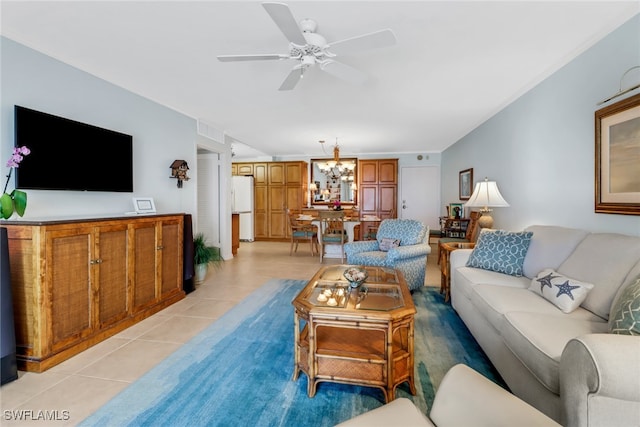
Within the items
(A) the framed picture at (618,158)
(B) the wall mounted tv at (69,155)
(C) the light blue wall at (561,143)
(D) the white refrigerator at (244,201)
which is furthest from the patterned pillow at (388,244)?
(D) the white refrigerator at (244,201)

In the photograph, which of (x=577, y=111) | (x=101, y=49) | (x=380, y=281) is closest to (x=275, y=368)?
(x=380, y=281)

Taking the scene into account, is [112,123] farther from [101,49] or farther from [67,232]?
[67,232]

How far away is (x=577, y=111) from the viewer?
8.07 feet

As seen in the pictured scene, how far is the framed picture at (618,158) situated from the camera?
75.2 inches

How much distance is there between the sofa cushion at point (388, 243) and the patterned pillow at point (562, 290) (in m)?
1.83

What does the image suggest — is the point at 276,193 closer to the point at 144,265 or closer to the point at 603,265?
the point at 144,265

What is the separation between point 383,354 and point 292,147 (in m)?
5.89

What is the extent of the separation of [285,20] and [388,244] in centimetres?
287

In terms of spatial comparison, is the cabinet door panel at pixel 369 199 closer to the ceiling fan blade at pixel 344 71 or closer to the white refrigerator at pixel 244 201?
the white refrigerator at pixel 244 201

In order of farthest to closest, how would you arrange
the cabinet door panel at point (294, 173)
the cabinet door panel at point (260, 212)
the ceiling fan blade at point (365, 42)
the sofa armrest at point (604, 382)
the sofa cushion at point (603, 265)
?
1. the cabinet door panel at point (260, 212)
2. the cabinet door panel at point (294, 173)
3. the ceiling fan blade at point (365, 42)
4. the sofa cushion at point (603, 265)
5. the sofa armrest at point (604, 382)

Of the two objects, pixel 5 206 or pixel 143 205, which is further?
pixel 143 205

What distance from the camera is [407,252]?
335cm

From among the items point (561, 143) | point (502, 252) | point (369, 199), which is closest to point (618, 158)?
point (561, 143)

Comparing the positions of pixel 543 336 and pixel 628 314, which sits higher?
pixel 628 314
